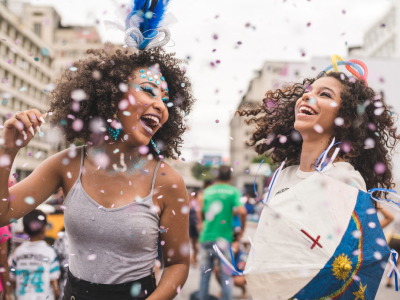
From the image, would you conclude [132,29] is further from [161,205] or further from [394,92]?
[394,92]

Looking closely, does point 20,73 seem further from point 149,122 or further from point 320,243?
point 320,243

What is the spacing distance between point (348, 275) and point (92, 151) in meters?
1.30

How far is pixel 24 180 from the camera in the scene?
173 centimetres

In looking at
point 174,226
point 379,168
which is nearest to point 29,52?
point 174,226

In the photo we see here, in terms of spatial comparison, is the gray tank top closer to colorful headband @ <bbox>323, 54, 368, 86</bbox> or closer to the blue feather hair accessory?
the blue feather hair accessory

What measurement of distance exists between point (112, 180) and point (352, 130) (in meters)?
1.27

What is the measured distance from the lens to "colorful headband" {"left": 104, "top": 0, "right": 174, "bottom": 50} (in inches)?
72.0

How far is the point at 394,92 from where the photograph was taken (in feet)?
26.6

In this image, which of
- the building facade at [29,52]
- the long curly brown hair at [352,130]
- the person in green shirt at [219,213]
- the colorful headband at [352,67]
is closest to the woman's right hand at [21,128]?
the long curly brown hair at [352,130]

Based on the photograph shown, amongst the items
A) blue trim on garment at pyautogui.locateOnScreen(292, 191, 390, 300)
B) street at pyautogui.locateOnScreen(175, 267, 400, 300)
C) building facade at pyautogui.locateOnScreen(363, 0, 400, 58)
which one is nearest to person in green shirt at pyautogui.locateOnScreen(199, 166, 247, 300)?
street at pyautogui.locateOnScreen(175, 267, 400, 300)

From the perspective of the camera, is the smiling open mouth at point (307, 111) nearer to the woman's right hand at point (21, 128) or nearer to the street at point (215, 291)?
the woman's right hand at point (21, 128)

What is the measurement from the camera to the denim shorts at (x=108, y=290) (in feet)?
5.31

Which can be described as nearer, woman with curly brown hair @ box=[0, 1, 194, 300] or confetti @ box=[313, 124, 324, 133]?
Result: woman with curly brown hair @ box=[0, 1, 194, 300]

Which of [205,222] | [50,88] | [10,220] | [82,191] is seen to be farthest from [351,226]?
[205,222]
